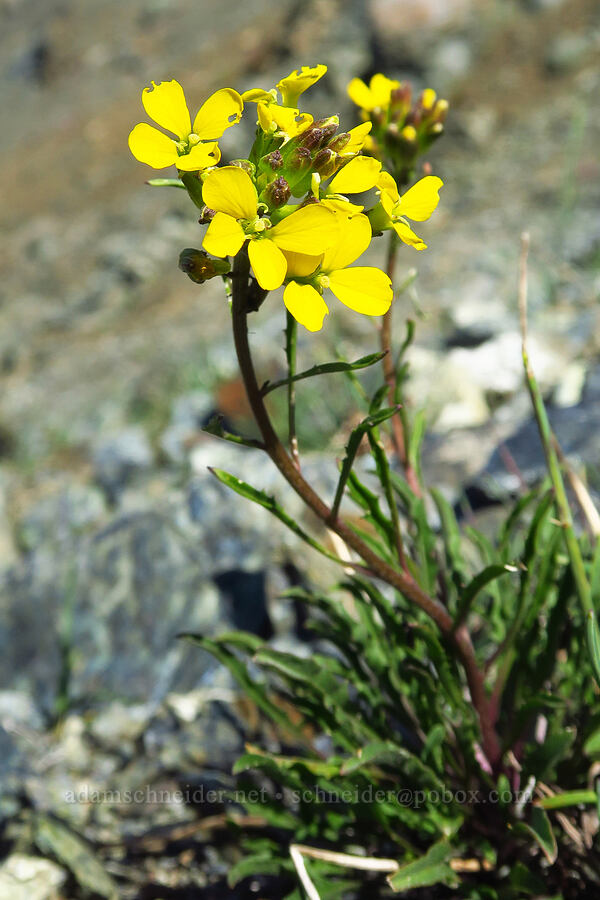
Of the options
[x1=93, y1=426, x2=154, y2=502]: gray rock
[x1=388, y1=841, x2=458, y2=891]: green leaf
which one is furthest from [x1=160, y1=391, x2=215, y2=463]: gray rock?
[x1=388, y1=841, x2=458, y2=891]: green leaf

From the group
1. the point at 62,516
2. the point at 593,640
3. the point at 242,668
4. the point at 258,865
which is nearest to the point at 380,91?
the point at 593,640

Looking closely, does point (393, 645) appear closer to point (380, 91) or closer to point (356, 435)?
point (356, 435)

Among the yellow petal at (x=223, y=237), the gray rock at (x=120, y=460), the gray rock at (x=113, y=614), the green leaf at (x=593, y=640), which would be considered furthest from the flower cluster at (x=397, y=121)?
the gray rock at (x=120, y=460)

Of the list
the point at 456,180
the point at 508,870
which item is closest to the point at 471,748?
the point at 508,870

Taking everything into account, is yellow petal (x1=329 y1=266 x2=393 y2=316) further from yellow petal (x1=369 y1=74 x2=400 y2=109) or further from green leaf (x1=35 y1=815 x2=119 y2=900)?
green leaf (x1=35 y1=815 x2=119 y2=900)

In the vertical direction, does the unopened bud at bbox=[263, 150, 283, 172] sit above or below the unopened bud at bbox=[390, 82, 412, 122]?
below

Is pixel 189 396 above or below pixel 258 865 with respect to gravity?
above
